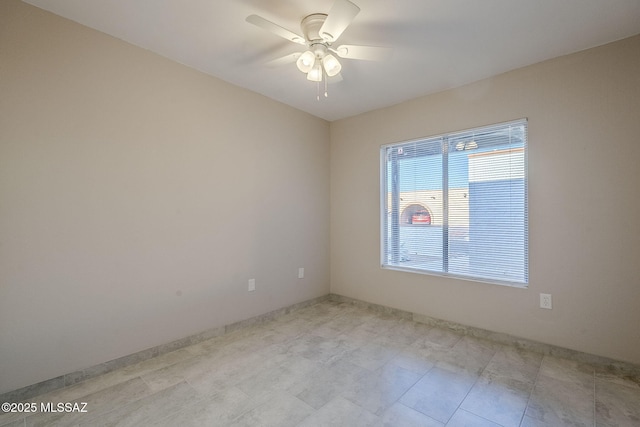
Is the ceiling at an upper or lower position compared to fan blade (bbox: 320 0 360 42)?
upper

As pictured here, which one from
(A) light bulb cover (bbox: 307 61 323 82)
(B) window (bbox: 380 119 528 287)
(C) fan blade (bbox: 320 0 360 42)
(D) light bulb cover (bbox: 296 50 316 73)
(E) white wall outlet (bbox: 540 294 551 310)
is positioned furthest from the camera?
(B) window (bbox: 380 119 528 287)

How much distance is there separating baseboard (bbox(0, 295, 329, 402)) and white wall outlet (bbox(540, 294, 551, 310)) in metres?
2.68

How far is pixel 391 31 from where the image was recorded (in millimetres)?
2141

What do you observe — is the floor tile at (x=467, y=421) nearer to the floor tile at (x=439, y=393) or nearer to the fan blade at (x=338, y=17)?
the floor tile at (x=439, y=393)

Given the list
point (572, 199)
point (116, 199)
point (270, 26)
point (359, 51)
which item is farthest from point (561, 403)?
point (116, 199)

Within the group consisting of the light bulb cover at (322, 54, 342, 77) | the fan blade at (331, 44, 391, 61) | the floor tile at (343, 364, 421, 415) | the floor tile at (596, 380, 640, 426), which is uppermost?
the fan blade at (331, 44, 391, 61)

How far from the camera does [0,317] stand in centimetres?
179

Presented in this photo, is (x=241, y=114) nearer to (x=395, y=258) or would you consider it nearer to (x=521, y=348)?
(x=395, y=258)

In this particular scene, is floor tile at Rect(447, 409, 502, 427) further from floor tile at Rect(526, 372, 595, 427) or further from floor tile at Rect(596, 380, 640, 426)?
floor tile at Rect(596, 380, 640, 426)

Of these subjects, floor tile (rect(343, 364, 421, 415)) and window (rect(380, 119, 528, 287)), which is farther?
window (rect(380, 119, 528, 287))

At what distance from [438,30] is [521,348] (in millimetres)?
2825

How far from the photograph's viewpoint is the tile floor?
67.4 inches

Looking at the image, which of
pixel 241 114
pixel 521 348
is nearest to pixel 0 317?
pixel 241 114

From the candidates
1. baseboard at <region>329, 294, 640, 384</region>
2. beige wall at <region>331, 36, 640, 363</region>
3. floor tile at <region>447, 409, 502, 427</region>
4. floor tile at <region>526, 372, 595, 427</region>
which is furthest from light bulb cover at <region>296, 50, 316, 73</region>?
baseboard at <region>329, 294, 640, 384</region>
